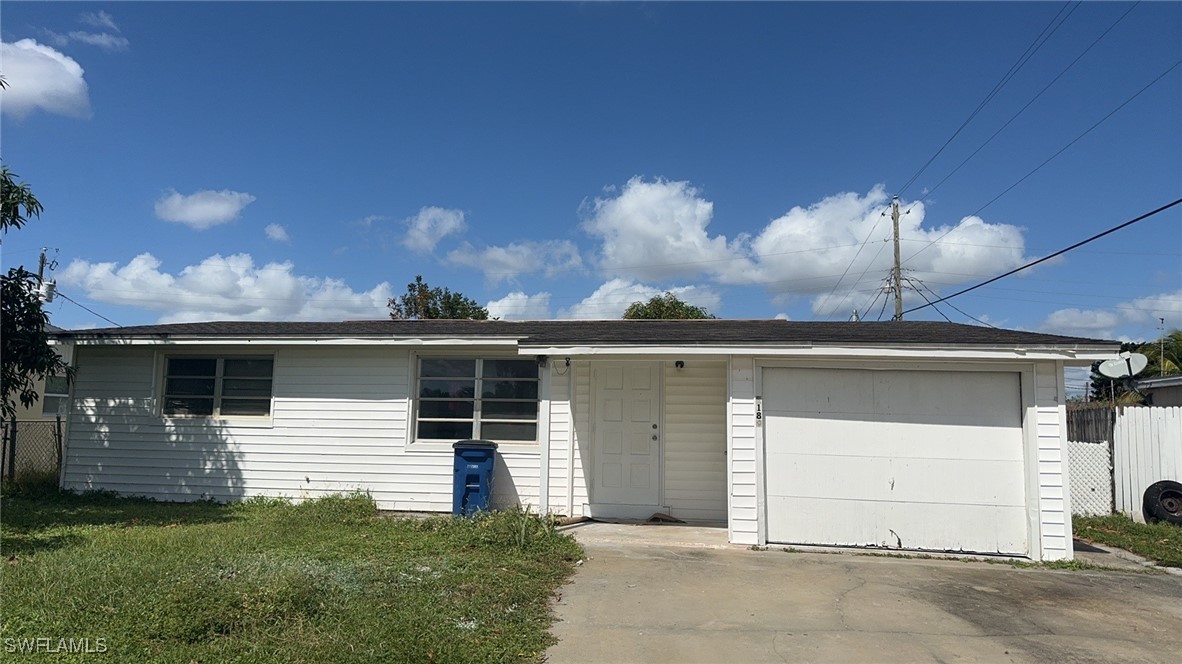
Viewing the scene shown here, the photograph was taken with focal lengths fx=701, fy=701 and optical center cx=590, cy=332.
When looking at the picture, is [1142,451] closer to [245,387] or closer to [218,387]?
[245,387]

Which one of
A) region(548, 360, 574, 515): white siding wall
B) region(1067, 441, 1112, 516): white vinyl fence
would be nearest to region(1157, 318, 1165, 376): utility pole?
region(1067, 441, 1112, 516): white vinyl fence

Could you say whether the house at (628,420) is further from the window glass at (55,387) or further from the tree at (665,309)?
the tree at (665,309)

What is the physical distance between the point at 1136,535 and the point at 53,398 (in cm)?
1819

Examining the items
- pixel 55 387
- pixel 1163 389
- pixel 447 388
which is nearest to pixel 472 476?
pixel 447 388

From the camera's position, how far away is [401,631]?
4332 millimetres

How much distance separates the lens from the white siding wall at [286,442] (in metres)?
9.54

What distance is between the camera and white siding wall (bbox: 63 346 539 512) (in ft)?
31.3

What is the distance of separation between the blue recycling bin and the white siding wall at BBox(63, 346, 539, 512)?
22.2 inches

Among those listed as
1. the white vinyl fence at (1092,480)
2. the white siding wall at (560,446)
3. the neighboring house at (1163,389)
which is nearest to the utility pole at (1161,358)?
the neighboring house at (1163,389)

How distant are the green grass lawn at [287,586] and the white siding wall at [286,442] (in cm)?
133

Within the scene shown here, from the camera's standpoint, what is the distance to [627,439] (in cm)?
927

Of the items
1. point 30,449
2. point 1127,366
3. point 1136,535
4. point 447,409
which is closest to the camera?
point 1136,535

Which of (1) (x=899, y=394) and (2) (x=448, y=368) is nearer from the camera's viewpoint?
(1) (x=899, y=394)

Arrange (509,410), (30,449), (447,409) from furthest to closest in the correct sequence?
(30,449) → (447,409) → (509,410)
